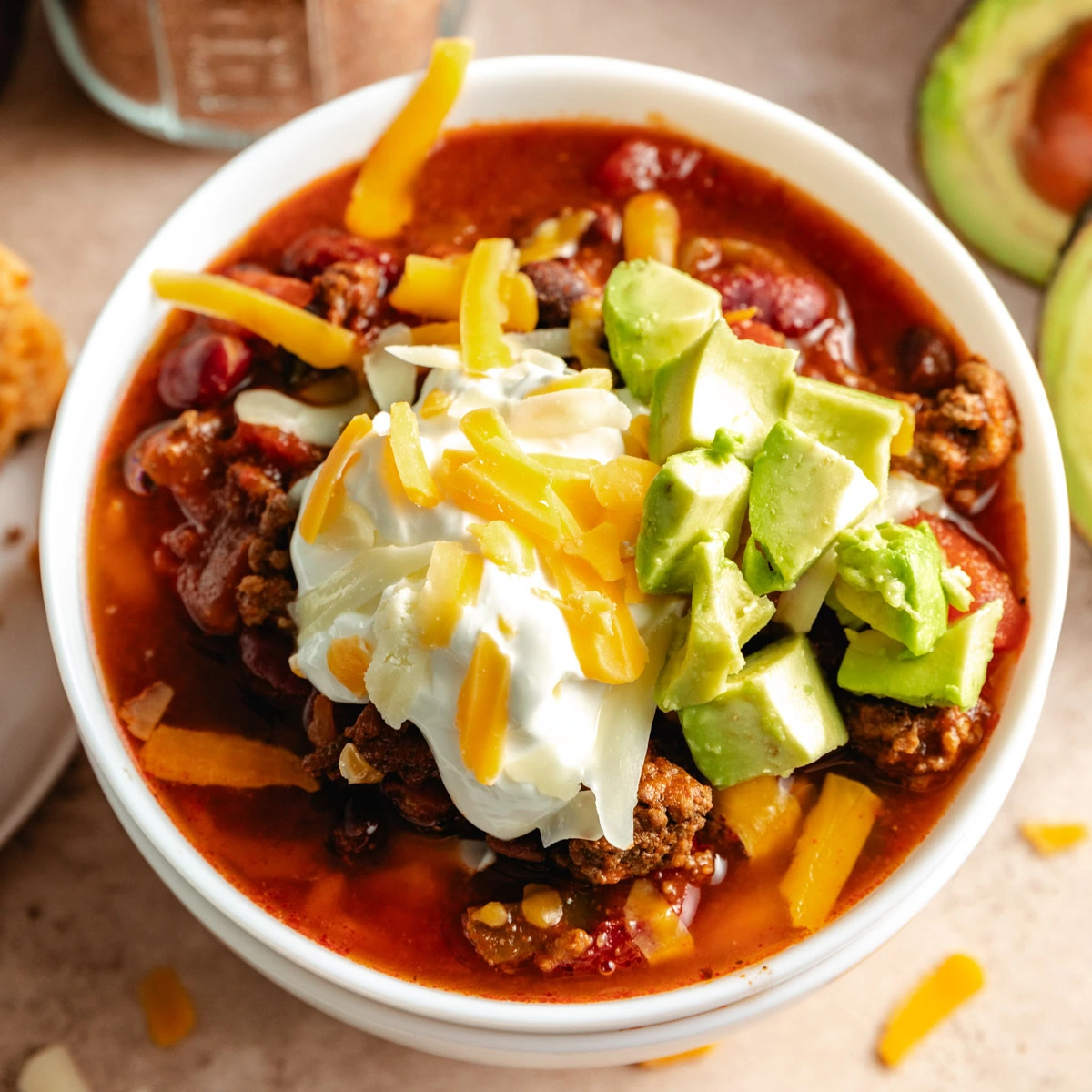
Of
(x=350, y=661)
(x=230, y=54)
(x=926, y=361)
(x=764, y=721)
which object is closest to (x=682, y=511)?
(x=764, y=721)

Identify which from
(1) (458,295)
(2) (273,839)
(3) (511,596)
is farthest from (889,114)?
(2) (273,839)

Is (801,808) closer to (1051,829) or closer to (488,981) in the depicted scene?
(488,981)

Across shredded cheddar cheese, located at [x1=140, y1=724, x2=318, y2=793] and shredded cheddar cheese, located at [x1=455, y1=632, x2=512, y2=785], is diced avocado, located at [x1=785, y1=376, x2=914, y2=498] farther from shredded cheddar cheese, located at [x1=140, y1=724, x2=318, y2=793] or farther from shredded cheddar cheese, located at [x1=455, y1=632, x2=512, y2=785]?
shredded cheddar cheese, located at [x1=140, y1=724, x2=318, y2=793]

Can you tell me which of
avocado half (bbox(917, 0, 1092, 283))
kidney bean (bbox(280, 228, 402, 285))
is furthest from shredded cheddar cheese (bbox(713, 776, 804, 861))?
avocado half (bbox(917, 0, 1092, 283))

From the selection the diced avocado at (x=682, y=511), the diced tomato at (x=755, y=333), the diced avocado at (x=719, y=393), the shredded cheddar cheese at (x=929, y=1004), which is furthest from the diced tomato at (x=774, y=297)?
the shredded cheddar cheese at (x=929, y=1004)

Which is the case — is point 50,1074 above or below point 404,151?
below

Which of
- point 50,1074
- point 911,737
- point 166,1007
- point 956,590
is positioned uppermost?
point 956,590

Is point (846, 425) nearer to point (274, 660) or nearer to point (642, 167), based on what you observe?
point (642, 167)
